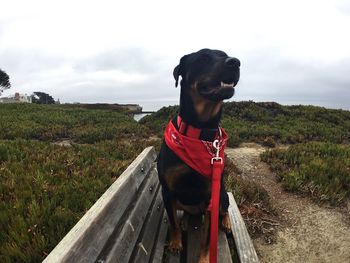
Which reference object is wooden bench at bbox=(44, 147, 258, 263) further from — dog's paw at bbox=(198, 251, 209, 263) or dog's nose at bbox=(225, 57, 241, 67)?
dog's nose at bbox=(225, 57, 241, 67)

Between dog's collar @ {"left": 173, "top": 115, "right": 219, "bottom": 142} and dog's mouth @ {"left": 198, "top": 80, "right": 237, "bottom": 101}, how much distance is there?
32cm

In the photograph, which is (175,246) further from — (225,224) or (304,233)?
(304,233)

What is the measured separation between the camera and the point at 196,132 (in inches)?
136

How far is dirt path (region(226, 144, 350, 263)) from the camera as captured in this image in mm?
5699

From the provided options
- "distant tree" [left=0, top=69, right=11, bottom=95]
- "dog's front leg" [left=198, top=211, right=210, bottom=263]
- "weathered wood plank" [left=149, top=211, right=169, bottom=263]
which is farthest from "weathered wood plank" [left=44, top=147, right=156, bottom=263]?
"distant tree" [left=0, top=69, right=11, bottom=95]

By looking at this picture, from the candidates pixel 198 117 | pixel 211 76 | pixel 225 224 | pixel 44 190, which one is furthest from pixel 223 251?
pixel 44 190

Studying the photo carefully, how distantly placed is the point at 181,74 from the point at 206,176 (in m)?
1.14

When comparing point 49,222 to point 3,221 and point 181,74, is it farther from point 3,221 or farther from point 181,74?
point 181,74

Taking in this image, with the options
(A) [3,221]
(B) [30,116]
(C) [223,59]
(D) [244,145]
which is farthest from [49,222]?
(B) [30,116]

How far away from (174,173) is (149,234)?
63 cm

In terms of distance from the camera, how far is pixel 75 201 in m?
5.00

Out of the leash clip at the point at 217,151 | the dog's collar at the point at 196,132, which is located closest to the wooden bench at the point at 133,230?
the dog's collar at the point at 196,132

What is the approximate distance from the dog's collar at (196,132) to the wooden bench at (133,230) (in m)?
0.68

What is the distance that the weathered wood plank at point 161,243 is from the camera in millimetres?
3189
